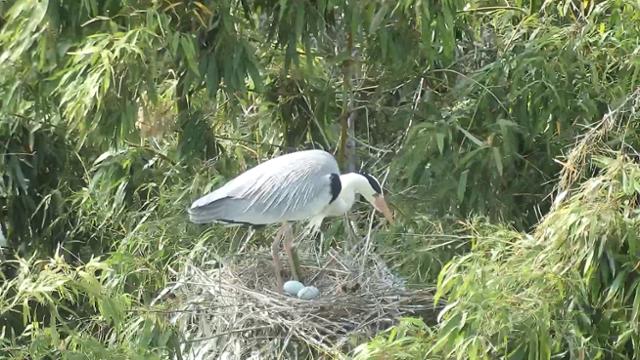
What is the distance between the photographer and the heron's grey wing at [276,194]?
6477 mm

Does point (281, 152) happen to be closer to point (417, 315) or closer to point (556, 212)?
point (417, 315)

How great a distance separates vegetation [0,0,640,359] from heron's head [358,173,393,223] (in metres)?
0.08

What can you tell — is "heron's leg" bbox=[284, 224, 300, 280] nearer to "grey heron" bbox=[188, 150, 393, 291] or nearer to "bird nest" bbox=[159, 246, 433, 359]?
"grey heron" bbox=[188, 150, 393, 291]

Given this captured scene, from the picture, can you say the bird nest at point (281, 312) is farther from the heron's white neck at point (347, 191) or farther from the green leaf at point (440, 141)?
the green leaf at point (440, 141)

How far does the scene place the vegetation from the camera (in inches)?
198

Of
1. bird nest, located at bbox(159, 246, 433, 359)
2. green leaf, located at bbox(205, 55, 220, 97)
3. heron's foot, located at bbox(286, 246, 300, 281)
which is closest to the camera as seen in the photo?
bird nest, located at bbox(159, 246, 433, 359)

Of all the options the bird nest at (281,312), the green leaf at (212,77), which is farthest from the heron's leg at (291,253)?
the green leaf at (212,77)

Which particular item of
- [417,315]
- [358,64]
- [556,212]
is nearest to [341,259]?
[417,315]

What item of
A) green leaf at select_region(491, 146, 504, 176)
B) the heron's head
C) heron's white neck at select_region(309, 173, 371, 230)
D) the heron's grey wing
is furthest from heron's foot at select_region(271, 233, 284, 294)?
green leaf at select_region(491, 146, 504, 176)

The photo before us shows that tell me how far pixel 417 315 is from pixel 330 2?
1.29m

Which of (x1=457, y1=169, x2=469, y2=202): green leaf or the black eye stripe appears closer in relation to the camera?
(x1=457, y1=169, x2=469, y2=202): green leaf

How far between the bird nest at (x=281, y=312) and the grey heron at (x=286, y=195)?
0.23m

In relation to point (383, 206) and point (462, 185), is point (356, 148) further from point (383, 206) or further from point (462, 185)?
point (462, 185)

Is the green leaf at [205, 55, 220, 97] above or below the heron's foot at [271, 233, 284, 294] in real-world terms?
above
